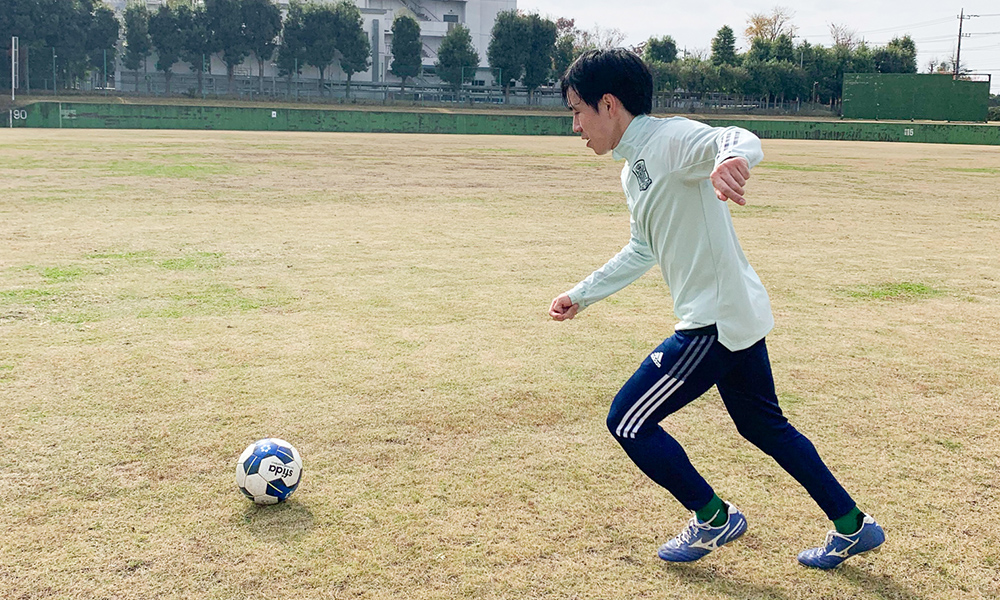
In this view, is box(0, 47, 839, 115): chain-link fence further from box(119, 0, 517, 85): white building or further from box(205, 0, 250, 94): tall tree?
box(205, 0, 250, 94): tall tree

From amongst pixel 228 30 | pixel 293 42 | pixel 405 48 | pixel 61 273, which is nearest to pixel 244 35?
pixel 228 30

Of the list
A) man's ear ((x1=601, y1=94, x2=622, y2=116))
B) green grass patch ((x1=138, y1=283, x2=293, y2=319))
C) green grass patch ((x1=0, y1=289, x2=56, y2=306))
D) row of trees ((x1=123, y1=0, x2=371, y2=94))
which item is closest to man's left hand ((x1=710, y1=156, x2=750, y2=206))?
man's ear ((x1=601, y1=94, x2=622, y2=116))

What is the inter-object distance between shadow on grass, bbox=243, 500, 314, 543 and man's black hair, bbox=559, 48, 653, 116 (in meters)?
2.27

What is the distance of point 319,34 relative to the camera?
7756cm

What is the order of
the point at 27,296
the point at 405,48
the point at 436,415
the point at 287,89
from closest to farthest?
the point at 436,415 < the point at 27,296 < the point at 287,89 < the point at 405,48

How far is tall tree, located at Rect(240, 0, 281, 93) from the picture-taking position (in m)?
75.3

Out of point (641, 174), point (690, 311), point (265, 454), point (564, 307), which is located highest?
point (641, 174)

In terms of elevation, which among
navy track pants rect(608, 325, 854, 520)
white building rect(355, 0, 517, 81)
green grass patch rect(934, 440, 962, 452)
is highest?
white building rect(355, 0, 517, 81)

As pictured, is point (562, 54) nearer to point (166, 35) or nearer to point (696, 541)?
point (166, 35)

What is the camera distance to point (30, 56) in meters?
67.2

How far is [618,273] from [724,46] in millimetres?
91779

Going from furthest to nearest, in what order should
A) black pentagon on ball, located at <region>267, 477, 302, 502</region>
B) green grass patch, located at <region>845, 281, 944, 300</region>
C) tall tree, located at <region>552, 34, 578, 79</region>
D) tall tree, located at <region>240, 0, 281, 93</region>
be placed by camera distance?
tall tree, located at <region>552, 34, 578, 79</region>
tall tree, located at <region>240, 0, 281, 93</region>
green grass patch, located at <region>845, 281, 944, 300</region>
black pentagon on ball, located at <region>267, 477, 302, 502</region>

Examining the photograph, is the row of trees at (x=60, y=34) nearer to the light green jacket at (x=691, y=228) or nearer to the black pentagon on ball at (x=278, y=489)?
the black pentagon on ball at (x=278, y=489)

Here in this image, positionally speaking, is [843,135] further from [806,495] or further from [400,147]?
[806,495]
